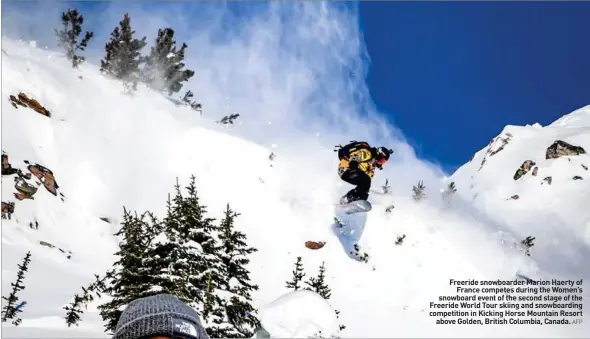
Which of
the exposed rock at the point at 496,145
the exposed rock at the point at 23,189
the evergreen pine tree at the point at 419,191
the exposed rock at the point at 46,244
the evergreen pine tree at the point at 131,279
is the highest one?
the evergreen pine tree at the point at 419,191

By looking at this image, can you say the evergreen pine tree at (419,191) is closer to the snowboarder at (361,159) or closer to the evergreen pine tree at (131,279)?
the snowboarder at (361,159)

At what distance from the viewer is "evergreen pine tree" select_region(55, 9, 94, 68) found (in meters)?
27.6

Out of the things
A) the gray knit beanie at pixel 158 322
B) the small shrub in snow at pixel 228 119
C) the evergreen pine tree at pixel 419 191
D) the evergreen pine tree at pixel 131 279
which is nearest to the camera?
the gray knit beanie at pixel 158 322

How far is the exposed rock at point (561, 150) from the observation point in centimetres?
1088

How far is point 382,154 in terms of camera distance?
48.9ft

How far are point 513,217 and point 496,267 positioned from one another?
5.35 feet

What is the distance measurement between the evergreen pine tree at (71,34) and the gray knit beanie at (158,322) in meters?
30.1

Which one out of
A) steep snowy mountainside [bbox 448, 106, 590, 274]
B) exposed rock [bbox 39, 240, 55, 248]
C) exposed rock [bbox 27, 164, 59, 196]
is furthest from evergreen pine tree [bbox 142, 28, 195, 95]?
steep snowy mountainside [bbox 448, 106, 590, 274]

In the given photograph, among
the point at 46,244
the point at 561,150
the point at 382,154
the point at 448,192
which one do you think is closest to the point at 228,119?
the point at 382,154

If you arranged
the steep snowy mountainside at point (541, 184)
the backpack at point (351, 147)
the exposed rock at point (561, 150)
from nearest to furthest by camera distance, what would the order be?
the steep snowy mountainside at point (541, 184) < the exposed rock at point (561, 150) < the backpack at point (351, 147)

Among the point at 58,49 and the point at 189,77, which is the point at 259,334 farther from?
the point at 58,49

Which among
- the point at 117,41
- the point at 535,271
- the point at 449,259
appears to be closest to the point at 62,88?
the point at 117,41

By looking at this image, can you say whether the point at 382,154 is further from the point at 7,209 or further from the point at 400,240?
the point at 7,209

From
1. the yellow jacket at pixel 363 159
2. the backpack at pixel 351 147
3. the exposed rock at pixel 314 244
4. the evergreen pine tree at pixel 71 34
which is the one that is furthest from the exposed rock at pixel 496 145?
the evergreen pine tree at pixel 71 34
